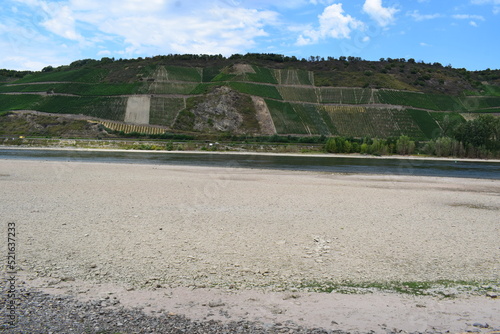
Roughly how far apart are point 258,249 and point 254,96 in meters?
108

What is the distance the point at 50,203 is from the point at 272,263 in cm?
1288

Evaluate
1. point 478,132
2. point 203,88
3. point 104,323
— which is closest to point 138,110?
point 203,88

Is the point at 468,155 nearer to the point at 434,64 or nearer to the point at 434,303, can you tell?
the point at 434,303

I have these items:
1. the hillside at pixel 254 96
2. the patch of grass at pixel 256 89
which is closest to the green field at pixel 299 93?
the hillside at pixel 254 96

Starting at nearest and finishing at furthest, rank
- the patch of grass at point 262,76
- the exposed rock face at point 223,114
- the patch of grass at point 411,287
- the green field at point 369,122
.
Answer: the patch of grass at point 411,287 → the exposed rock face at point 223,114 → the green field at point 369,122 → the patch of grass at point 262,76

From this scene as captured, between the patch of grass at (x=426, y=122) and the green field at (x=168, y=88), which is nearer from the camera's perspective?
the patch of grass at (x=426, y=122)

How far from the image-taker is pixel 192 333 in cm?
732

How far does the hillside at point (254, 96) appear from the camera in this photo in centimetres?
10581

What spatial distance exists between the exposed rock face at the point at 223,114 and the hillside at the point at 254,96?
289mm

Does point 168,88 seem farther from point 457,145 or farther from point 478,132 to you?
point 478,132

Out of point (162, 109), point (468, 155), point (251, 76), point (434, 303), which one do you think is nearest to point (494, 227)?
point (434, 303)

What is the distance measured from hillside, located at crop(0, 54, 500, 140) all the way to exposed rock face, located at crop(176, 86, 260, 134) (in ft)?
0.95

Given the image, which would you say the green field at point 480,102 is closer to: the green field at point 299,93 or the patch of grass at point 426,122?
the patch of grass at point 426,122

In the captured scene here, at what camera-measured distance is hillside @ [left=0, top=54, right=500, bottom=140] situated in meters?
106
